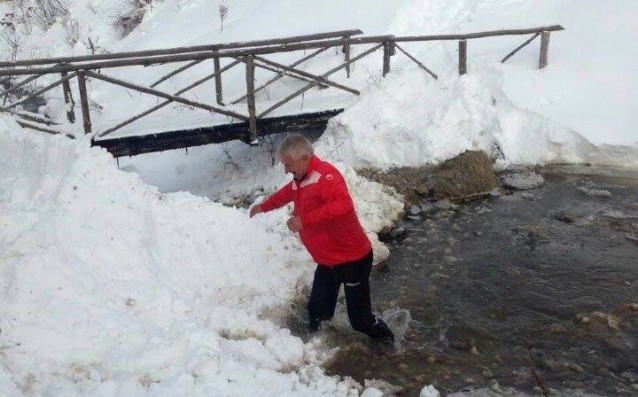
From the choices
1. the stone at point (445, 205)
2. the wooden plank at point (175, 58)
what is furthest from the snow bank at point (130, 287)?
the stone at point (445, 205)

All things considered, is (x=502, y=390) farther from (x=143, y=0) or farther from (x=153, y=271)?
(x=143, y=0)

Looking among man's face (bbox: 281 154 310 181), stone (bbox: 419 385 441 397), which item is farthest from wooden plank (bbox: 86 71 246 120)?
stone (bbox: 419 385 441 397)

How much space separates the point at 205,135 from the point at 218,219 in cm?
343

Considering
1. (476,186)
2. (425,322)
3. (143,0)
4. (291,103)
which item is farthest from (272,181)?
(143,0)

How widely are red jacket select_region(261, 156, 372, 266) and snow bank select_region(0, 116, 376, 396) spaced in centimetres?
79

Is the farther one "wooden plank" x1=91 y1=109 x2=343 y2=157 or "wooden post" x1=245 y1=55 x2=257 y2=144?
"wooden post" x1=245 y1=55 x2=257 y2=144

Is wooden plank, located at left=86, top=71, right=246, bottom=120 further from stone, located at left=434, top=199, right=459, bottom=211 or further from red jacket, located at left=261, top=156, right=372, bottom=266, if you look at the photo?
red jacket, located at left=261, top=156, right=372, bottom=266

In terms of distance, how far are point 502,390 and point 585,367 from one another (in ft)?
2.42

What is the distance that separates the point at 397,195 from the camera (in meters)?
7.84

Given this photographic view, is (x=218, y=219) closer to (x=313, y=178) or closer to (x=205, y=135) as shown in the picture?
(x=313, y=178)

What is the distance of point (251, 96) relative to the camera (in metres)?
8.71

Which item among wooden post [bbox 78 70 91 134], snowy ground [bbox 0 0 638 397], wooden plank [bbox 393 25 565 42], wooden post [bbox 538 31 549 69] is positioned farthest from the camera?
wooden post [bbox 538 31 549 69]

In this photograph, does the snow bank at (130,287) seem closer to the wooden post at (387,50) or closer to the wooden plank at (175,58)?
the wooden plank at (175,58)

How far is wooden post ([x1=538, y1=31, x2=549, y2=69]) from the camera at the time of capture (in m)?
10.4
